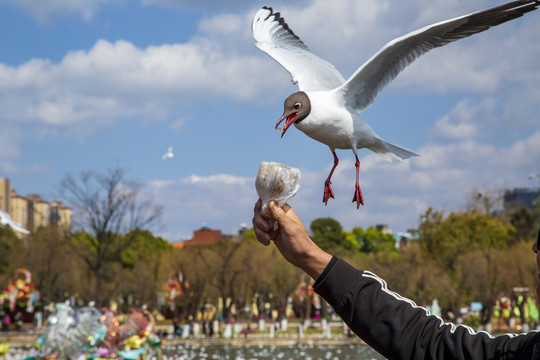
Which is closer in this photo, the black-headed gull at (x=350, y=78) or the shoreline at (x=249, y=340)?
the black-headed gull at (x=350, y=78)

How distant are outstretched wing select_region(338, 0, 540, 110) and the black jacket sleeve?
35.6 inches

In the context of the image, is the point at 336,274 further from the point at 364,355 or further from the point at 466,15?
the point at 364,355

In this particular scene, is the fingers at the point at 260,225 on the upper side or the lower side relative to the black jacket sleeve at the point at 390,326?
upper

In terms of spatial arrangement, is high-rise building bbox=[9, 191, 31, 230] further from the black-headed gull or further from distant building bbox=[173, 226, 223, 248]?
the black-headed gull

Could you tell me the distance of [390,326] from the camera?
2.05 meters

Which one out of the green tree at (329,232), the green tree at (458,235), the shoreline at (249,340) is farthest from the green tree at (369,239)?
the shoreline at (249,340)

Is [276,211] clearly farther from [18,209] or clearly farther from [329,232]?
[18,209]

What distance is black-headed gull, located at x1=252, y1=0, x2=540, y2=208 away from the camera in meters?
2.34

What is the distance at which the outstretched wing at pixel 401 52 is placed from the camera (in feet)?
8.13

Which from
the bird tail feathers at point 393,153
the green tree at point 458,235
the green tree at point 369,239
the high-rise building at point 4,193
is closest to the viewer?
the bird tail feathers at point 393,153

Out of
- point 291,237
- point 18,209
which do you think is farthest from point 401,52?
point 18,209

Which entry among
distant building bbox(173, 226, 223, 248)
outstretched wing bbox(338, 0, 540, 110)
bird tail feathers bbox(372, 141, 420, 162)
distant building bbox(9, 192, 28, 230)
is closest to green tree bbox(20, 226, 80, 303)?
distant building bbox(173, 226, 223, 248)

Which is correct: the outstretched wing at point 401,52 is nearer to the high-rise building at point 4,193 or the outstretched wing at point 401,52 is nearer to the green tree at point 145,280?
the green tree at point 145,280

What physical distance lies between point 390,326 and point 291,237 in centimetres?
37
